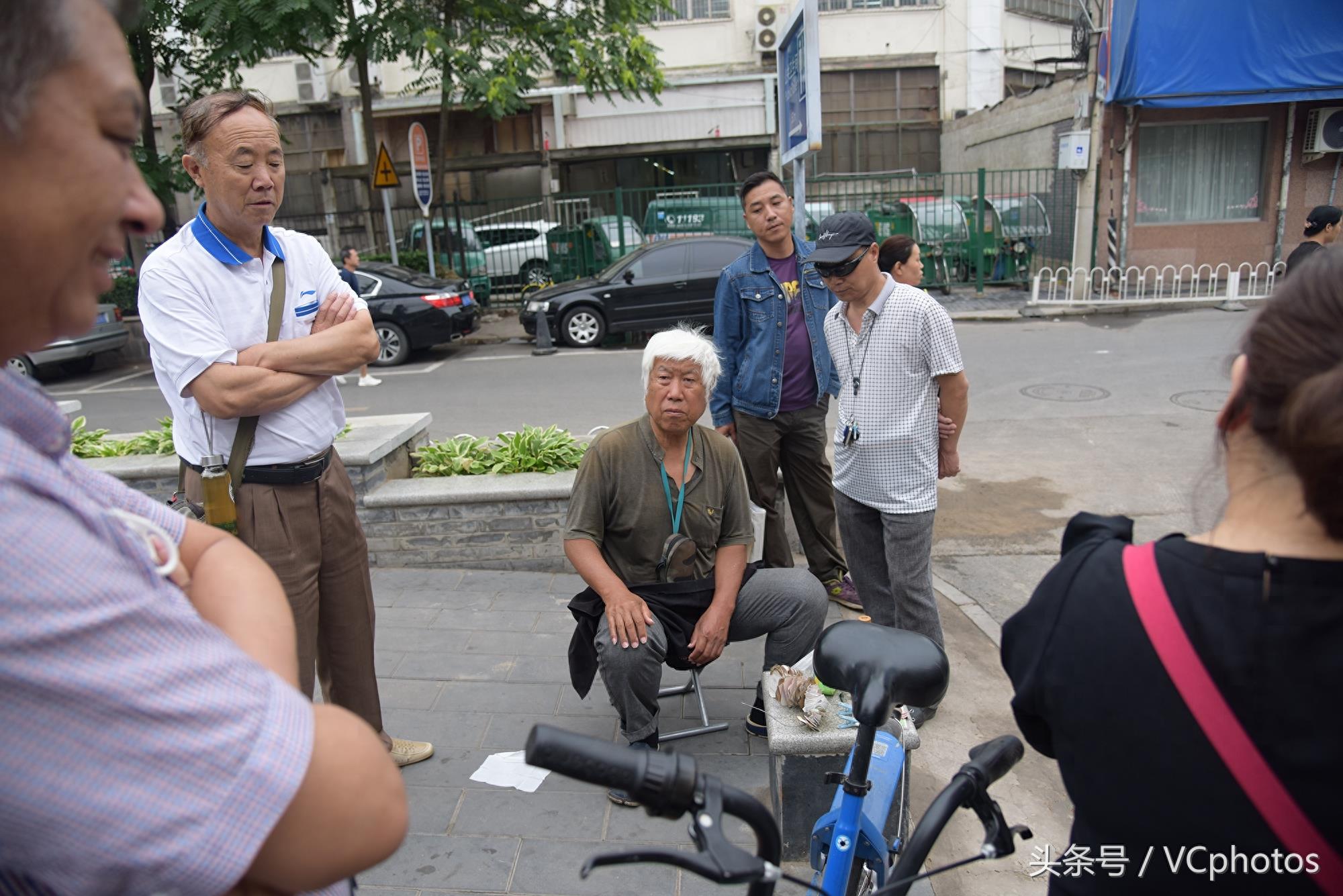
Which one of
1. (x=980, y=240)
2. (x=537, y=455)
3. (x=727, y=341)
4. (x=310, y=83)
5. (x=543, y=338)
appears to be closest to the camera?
(x=727, y=341)

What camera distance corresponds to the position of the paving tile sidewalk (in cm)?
282

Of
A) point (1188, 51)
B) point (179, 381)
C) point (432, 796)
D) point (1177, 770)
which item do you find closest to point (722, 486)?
point (432, 796)

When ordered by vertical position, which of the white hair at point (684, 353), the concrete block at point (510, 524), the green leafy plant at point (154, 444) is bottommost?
the concrete block at point (510, 524)

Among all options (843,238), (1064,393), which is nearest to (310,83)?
(1064,393)

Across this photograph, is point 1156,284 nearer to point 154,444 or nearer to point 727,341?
point 727,341

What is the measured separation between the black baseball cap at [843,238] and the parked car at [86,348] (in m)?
11.4

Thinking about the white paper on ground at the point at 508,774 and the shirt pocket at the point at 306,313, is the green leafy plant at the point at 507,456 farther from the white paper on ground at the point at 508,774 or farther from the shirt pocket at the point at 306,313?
the shirt pocket at the point at 306,313

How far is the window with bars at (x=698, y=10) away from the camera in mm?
24375

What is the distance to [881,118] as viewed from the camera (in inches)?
986

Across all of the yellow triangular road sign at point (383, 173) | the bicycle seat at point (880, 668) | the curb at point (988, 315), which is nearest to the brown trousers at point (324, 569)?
the bicycle seat at point (880, 668)

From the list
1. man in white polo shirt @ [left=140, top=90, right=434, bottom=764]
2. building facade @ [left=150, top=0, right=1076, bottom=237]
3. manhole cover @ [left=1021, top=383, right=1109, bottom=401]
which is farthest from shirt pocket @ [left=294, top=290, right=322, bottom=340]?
building facade @ [left=150, top=0, right=1076, bottom=237]

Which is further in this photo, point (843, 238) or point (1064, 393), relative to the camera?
point (1064, 393)

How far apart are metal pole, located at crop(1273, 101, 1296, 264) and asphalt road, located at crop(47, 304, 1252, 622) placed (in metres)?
3.24

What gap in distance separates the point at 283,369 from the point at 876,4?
2551 centimetres
